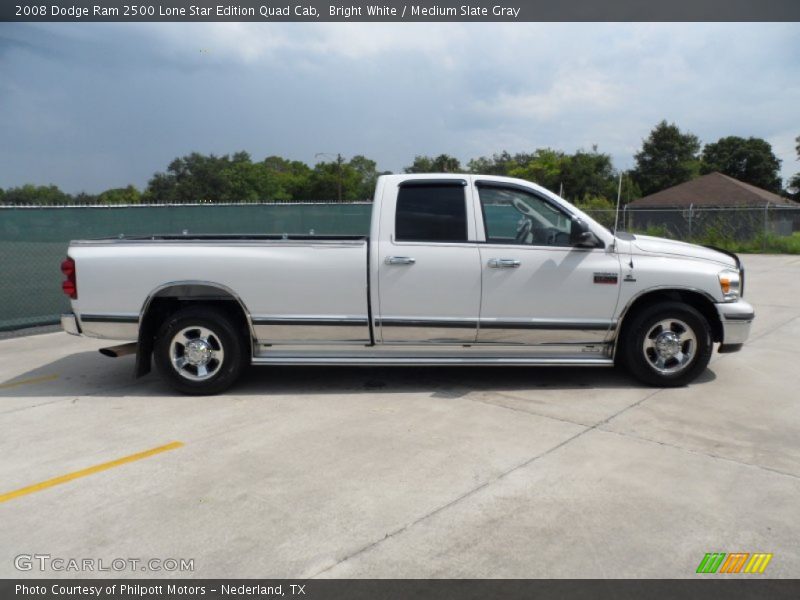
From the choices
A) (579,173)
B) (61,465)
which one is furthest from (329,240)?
(579,173)

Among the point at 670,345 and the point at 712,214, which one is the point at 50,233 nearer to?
the point at 670,345

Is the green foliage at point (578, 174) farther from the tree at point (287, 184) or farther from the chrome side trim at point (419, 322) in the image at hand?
the chrome side trim at point (419, 322)

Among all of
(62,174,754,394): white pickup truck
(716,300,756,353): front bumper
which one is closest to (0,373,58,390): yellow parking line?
(62,174,754,394): white pickup truck

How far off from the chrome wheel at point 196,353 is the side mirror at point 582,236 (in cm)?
335

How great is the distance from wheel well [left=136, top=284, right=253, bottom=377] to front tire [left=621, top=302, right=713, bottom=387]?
357 cm

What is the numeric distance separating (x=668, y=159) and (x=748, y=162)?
1219 centimetres

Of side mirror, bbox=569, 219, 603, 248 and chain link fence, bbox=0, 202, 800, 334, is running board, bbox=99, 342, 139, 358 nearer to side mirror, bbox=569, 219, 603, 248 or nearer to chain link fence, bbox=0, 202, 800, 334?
chain link fence, bbox=0, 202, 800, 334

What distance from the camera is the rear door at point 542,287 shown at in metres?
5.89

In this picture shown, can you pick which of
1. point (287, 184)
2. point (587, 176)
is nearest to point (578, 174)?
point (587, 176)

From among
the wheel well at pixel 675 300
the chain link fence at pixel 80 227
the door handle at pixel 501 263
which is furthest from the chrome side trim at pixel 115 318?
the wheel well at pixel 675 300

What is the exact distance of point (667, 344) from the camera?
19.8ft

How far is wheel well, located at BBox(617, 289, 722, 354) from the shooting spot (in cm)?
607
